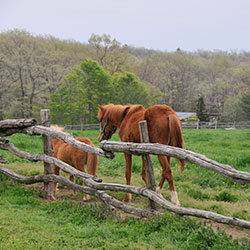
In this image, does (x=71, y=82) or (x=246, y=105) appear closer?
(x=71, y=82)

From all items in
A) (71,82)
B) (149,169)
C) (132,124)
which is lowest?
(149,169)

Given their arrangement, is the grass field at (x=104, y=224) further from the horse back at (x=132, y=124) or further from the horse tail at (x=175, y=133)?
the horse back at (x=132, y=124)

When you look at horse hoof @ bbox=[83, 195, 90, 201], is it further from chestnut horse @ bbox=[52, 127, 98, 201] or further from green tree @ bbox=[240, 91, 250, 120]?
green tree @ bbox=[240, 91, 250, 120]

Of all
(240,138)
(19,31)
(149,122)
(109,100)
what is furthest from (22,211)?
(19,31)

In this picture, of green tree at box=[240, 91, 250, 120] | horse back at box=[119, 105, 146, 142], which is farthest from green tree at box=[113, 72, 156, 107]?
horse back at box=[119, 105, 146, 142]

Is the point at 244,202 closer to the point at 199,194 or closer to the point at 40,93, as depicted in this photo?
the point at 199,194

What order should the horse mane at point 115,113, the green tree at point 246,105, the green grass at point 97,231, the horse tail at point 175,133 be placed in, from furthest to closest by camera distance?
the green tree at point 246,105 < the horse mane at point 115,113 < the horse tail at point 175,133 < the green grass at point 97,231

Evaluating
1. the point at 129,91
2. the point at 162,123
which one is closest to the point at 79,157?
the point at 162,123

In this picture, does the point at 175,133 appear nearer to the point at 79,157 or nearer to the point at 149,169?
the point at 149,169

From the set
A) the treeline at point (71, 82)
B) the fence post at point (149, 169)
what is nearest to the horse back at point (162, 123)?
the fence post at point (149, 169)

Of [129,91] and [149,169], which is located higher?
[129,91]

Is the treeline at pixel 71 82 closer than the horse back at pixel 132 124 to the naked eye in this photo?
No

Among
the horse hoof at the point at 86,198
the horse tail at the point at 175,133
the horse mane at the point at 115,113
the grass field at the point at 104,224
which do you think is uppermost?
the horse mane at the point at 115,113

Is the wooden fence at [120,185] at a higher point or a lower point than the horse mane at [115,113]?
lower
